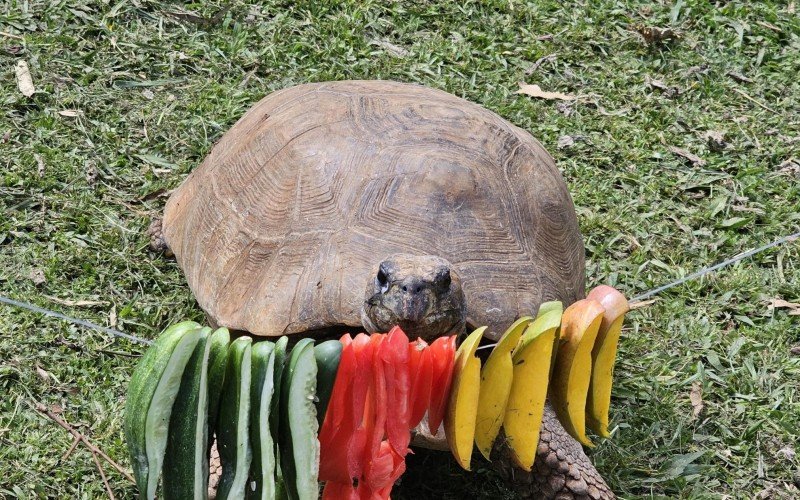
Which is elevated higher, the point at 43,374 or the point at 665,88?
the point at 665,88

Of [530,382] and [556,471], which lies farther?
[556,471]

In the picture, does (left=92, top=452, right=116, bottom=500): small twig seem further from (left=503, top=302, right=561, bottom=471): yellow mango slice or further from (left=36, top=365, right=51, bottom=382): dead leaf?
(left=503, top=302, right=561, bottom=471): yellow mango slice

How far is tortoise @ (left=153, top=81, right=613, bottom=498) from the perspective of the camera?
2.95 metres

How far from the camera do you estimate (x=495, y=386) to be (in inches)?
96.1

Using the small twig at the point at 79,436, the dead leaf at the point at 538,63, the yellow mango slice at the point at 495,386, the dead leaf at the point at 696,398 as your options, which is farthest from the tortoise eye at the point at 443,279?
the dead leaf at the point at 538,63

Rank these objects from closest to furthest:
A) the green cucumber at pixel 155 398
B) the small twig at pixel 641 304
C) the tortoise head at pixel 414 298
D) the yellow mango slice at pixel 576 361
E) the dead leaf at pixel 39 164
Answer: the green cucumber at pixel 155 398, the yellow mango slice at pixel 576 361, the tortoise head at pixel 414 298, the small twig at pixel 641 304, the dead leaf at pixel 39 164

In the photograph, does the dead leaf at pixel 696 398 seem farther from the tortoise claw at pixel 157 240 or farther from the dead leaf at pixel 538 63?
the dead leaf at pixel 538 63

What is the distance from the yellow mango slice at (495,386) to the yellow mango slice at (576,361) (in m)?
0.15

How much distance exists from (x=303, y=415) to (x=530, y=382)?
63 cm

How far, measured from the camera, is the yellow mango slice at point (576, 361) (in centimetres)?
246

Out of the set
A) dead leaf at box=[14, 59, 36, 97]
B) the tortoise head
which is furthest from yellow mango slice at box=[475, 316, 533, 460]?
dead leaf at box=[14, 59, 36, 97]

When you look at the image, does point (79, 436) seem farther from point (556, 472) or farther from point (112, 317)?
point (556, 472)

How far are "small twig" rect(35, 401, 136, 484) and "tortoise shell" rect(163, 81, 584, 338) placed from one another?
1.91ft

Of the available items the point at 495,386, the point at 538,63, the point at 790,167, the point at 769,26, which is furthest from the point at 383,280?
the point at 769,26
